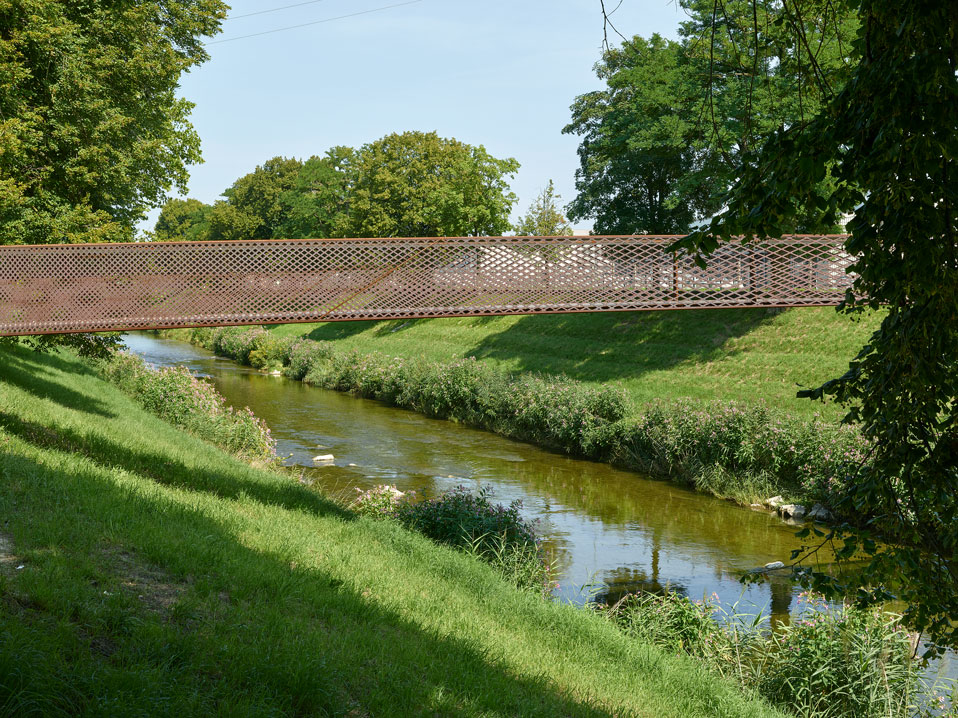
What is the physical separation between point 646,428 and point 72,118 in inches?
543

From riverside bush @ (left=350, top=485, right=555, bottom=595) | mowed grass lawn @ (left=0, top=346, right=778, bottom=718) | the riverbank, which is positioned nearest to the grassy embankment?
the riverbank

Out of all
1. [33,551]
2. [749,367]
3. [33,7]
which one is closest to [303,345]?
[749,367]

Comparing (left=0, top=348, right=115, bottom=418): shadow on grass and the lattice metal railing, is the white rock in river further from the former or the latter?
(left=0, top=348, right=115, bottom=418): shadow on grass

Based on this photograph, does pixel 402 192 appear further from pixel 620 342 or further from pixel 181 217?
pixel 181 217

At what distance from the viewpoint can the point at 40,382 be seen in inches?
636

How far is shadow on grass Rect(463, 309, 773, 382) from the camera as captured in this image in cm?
2719

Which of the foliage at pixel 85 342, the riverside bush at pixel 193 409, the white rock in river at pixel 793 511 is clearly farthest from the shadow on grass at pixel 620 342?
the foliage at pixel 85 342

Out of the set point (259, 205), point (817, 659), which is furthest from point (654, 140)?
point (259, 205)

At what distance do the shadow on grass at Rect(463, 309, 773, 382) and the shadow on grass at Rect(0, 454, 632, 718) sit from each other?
20960 millimetres

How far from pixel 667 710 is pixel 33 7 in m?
14.2

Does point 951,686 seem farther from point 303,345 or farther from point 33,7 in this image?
point 303,345

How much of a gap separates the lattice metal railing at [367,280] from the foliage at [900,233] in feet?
24.1

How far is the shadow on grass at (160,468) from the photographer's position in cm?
998

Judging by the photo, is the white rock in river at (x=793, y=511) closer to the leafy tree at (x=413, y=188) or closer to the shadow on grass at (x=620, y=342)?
the shadow on grass at (x=620, y=342)
